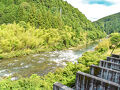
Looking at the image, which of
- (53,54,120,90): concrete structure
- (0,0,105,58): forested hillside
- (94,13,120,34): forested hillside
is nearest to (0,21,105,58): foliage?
(0,0,105,58): forested hillside

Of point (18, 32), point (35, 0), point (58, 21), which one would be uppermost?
point (35, 0)

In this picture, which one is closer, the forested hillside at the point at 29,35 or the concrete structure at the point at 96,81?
the concrete structure at the point at 96,81

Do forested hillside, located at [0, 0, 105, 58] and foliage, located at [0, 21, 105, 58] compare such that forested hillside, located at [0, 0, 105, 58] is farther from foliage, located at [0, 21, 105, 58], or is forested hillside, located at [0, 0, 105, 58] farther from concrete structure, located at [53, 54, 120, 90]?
concrete structure, located at [53, 54, 120, 90]

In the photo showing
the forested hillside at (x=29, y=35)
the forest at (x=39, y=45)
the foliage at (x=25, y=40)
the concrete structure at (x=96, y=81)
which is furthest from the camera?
the forested hillside at (x=29, y=35)

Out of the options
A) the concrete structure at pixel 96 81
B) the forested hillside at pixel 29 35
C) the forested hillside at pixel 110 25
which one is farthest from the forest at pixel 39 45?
the forested hillside at pixel 110 25

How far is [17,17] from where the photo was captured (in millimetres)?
22969

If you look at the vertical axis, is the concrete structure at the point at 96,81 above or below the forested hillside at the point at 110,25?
below

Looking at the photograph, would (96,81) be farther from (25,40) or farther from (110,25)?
(110,25)

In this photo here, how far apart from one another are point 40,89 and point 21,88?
97 cm

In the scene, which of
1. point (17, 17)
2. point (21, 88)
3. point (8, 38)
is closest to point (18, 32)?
point (8, 38)

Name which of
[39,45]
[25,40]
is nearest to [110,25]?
[39,45]

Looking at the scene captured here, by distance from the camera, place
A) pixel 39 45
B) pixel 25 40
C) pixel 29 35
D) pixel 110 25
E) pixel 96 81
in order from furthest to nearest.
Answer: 1. pixel 110 25
2. pixel 39 45
3. pixel 29 35
4. pixel 25 40
5. pixel 96 81

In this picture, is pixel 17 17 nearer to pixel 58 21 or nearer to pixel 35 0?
pixel 58 21

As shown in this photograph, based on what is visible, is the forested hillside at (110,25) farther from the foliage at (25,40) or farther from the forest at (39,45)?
the foliage at (25,40)
